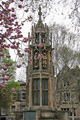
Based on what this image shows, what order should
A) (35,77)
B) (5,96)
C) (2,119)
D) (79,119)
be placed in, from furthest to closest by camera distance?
1. (2,119)
2. (79,119)
3. (5,96)
4. (35,77)

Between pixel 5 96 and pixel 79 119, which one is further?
pixel 79 119

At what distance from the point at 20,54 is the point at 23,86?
3645 cm

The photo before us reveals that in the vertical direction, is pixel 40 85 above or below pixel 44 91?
above

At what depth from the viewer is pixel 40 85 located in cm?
1530

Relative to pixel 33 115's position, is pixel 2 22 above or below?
above

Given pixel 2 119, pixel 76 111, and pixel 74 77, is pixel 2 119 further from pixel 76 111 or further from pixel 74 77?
pixel 74 77

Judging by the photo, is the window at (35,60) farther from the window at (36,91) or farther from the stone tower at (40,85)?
the window at (36,91)

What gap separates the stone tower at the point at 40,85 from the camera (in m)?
14.6

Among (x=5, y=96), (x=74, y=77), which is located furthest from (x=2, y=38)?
(x=5, y=96)

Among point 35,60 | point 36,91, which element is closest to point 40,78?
point 36,91

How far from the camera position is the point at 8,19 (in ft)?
20.1

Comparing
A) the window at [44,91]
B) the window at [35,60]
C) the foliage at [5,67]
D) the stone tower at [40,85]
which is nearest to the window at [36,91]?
the stone tower at [40,85]

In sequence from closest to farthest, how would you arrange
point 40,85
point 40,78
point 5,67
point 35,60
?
point 5,67 < point 40,85 < point 40,78 < point 35,60

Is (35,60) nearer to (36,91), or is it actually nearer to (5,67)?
(36,91)
